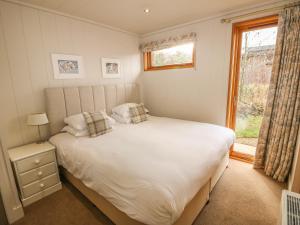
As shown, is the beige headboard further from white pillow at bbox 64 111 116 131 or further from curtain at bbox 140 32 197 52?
curtain at bbox 140 32 197 52

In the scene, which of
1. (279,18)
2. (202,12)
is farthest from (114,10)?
(279,18)

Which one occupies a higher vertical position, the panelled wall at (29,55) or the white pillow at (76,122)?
the panelled wall at (29,55)

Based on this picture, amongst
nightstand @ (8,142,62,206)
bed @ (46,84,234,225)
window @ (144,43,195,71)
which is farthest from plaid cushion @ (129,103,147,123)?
nightstand @ (8,142,62,206)

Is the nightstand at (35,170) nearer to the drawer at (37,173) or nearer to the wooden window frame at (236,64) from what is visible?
the drawer at (37,173)

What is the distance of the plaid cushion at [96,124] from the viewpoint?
226 cm

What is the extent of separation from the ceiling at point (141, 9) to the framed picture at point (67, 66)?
2.17 ft

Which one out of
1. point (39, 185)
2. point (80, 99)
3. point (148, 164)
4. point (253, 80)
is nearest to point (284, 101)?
point (253, 80)

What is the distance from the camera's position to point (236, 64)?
2.65 metres

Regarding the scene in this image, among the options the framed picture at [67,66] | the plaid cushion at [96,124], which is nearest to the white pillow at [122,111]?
the plaid cushion at [96,124]

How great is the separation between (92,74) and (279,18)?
2.95 m

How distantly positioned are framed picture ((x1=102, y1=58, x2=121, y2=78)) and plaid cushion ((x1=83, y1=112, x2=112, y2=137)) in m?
1.04

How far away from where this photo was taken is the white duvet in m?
1.12

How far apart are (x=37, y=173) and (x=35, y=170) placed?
46 mm

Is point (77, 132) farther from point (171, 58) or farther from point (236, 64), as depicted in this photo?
point (236, 64)
